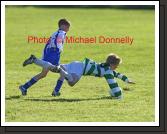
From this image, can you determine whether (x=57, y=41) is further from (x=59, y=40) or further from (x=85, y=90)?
(x=85, y=90)

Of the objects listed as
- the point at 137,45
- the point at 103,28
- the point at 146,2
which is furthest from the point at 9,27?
the point at 146,2

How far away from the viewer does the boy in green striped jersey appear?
1106 cm

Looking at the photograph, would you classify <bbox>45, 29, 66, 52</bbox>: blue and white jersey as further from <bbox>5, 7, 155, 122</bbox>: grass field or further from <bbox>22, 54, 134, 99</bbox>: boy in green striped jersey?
<bbox>5, 7, 155, 122</bbox>: grass field

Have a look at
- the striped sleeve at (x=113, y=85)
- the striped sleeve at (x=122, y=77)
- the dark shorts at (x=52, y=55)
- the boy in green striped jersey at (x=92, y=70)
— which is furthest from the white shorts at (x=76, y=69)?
the striped sleeve at (x=122, y=77)

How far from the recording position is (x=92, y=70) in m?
11.3

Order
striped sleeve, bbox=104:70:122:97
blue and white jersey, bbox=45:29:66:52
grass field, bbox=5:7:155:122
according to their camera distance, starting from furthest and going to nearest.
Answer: blue and white jersey, bbox=45:29:66:52 < striped sleeve, bbox=104:70:122:97 < grass field, bbox=5:7:155:122

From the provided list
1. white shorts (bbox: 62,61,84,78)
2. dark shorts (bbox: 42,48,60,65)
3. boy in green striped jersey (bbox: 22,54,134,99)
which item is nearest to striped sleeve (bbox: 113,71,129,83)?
boy in green striped jersey (bbox: 22,54,134,99)

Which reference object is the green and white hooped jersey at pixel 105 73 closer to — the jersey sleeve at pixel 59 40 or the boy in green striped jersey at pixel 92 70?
the boy in green striped jersey at pixel 92 70

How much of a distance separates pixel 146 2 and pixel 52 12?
24610 millimetres

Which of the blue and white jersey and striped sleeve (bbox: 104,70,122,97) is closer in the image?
striped sleeve (bbox: 104,70,122,97)

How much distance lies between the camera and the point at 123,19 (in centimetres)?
3053

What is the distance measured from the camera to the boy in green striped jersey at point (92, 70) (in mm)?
11062

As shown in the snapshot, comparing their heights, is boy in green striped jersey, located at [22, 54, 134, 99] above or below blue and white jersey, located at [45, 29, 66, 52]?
below
